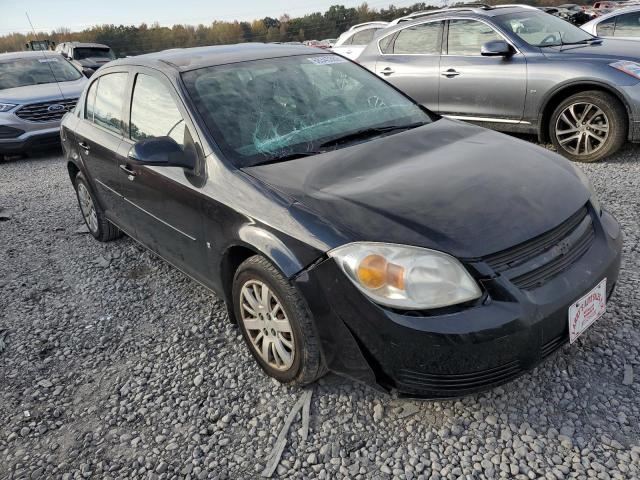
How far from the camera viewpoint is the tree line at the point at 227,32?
115ft

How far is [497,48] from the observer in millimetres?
5445

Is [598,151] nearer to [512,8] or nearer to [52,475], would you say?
[512,8]

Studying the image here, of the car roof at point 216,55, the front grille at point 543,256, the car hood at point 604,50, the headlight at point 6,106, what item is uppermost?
the car roof at point 216,55

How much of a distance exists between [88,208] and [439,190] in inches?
140

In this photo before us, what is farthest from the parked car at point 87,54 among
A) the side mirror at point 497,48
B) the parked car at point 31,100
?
the side mirror at point 497,48

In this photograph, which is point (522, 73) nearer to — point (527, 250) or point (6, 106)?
point (527, 250)

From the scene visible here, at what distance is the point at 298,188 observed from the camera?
2.27m

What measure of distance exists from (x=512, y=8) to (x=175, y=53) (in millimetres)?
4540

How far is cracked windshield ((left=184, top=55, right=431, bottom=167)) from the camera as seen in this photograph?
2.65 metres

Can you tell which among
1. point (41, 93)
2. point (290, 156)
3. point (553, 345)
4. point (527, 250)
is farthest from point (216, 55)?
point (41, 93)

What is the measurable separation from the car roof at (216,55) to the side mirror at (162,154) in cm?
63

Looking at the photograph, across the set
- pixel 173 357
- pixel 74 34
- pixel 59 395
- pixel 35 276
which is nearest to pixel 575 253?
pixel 173 357

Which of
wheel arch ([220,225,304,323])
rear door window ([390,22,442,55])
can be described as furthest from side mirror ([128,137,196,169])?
rear door window ([390,22,442,55])

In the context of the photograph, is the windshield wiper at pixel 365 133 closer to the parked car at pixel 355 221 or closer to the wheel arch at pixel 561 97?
the parked car at pixel 355 221
